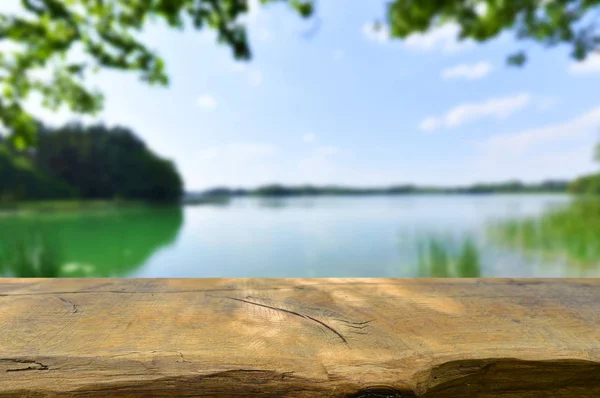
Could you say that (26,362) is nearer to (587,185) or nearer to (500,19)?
(500,19)

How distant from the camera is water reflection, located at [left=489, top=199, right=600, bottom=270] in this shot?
459cm

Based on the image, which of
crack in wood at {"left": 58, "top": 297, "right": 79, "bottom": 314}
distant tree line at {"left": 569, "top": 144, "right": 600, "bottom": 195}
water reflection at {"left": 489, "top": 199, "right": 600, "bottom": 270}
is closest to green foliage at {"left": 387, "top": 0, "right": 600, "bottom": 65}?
water reflection at {"left": 489, "top": 199, "right": 600, "bottom": 270}

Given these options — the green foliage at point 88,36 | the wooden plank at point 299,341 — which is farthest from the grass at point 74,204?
the wooden plank at point 299,341

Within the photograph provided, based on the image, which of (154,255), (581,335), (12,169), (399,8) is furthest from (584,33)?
(12,169)

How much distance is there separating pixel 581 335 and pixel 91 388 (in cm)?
58

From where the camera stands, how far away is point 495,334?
42cm

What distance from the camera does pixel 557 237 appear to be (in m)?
5.57

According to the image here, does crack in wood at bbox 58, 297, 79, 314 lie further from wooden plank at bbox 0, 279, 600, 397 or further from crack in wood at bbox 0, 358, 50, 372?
crack in wood at bbox 0, 358, 50, 372

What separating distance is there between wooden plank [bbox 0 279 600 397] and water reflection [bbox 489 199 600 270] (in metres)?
4.86

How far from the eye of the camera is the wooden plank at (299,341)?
345mm

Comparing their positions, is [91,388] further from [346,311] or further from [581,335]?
[581,335]

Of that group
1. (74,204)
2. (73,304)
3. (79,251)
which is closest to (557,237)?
(73,304)

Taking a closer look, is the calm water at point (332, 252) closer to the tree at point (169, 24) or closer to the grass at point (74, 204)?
the tree at point (169, 24)

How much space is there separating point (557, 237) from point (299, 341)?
22.3ft
